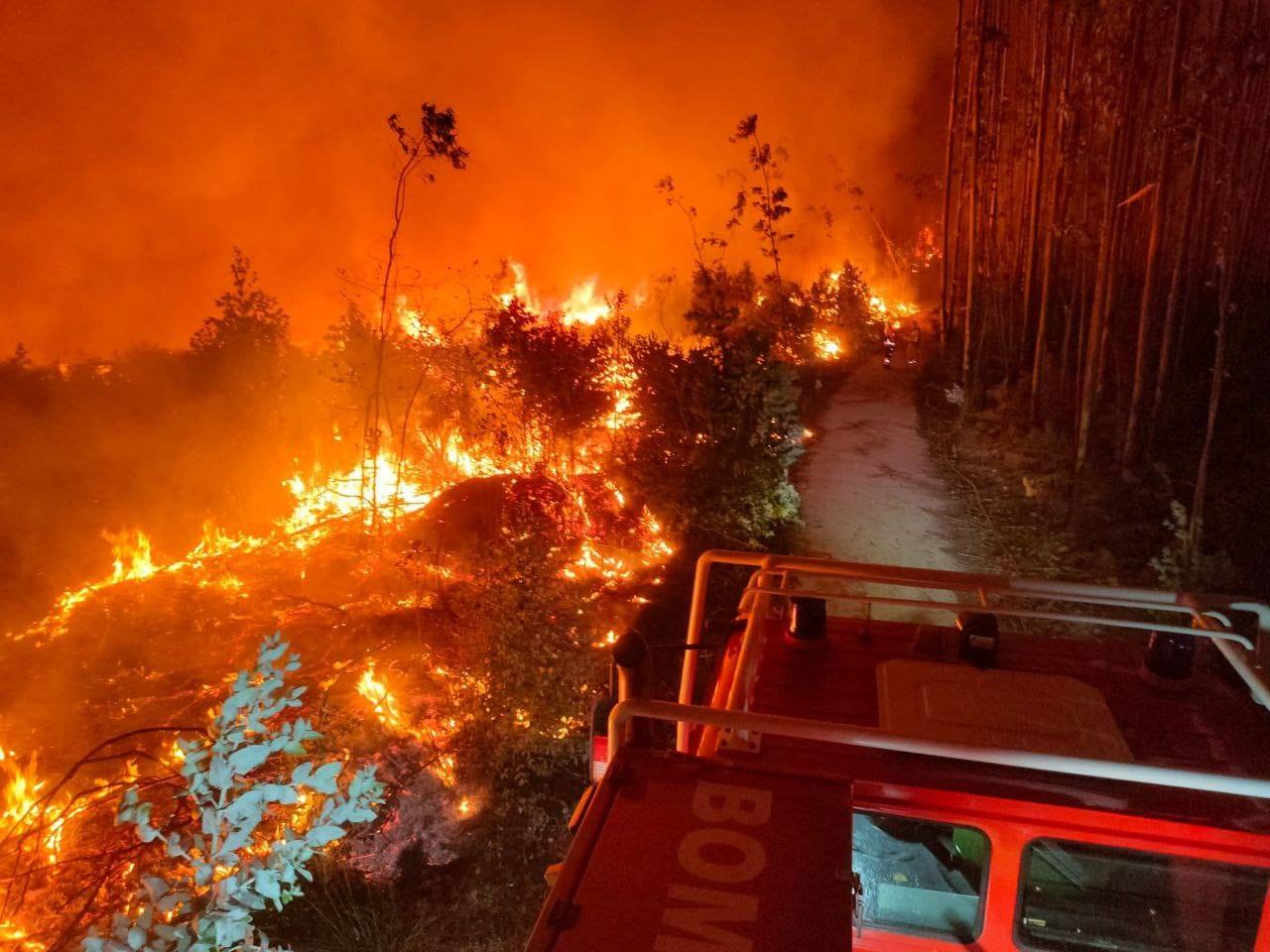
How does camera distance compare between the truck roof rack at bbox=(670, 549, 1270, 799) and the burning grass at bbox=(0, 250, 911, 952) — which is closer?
the truck roof rack at bbox=(670, 549, 1270, 799)

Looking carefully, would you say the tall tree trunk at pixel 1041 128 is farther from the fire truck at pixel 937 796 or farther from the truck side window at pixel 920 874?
the truck side window at pixel 920 874

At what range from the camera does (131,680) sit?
35.0ft

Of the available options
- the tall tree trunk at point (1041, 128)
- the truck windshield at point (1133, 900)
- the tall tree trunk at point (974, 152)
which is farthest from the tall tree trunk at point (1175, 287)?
the truck windshield at point (1133, 900)

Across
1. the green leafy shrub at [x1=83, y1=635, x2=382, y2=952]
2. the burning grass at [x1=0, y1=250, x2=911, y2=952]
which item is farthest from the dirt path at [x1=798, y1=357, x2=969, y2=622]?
the green leafy shrub at [x1=83, y1=635, x2=382, y2=952]

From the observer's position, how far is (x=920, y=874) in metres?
2.69

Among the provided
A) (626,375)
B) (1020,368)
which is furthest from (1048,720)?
(1020,368)

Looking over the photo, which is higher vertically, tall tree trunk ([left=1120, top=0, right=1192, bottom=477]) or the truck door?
tall tree trunk ([left=1120, top=0, right=1192, bottom=477])

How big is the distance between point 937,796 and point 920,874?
406 millimetres

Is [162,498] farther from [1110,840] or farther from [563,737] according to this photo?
[1110,840]

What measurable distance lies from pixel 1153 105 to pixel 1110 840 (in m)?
14.0

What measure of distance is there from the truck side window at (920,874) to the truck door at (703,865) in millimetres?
Result: 612

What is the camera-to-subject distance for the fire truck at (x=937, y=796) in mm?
1927

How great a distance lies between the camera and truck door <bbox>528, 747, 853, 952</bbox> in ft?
5.94

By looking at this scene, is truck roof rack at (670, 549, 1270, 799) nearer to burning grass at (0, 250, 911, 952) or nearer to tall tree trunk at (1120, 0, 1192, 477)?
burning grass at (0, 250, 911, 952)
